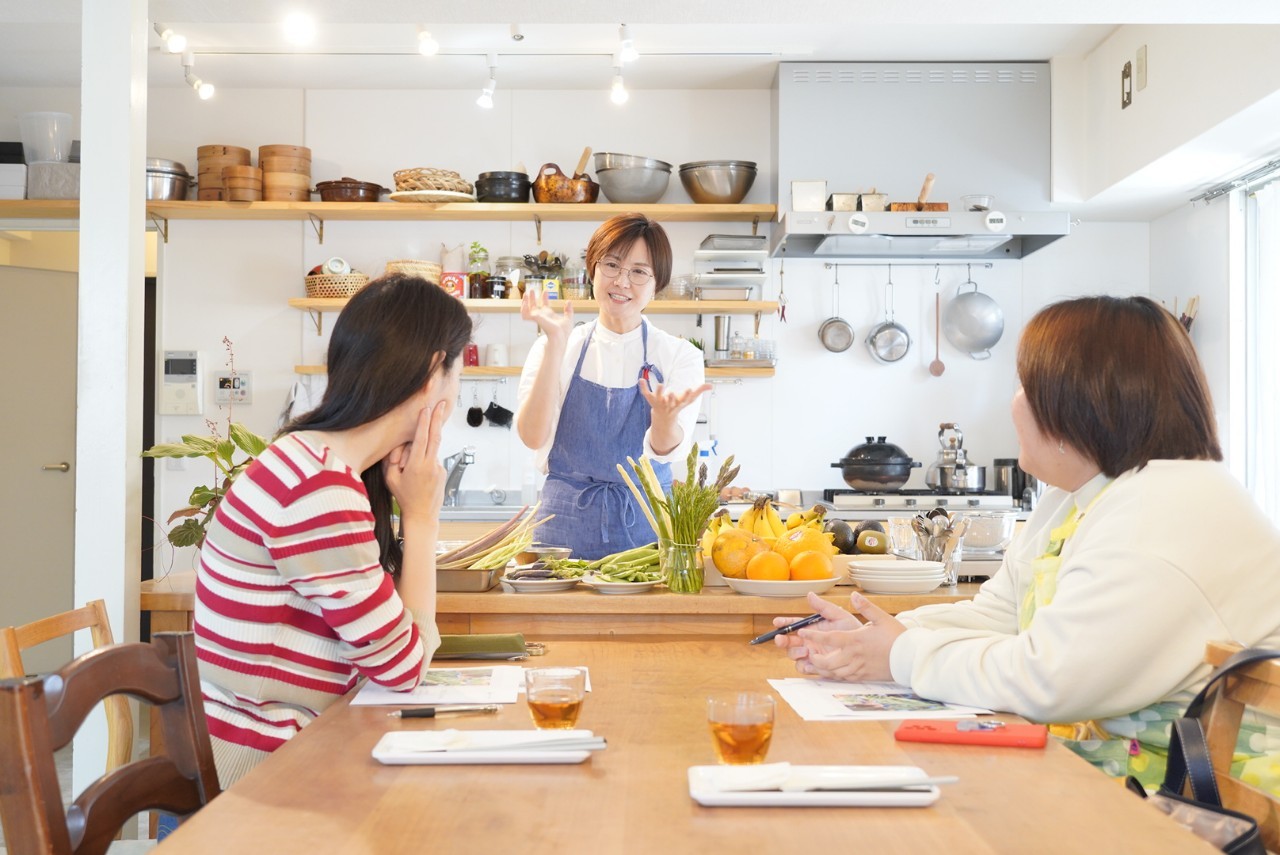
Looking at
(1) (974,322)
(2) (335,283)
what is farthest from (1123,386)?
(2) (335,283)

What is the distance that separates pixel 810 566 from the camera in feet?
8.05

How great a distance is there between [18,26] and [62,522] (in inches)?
89.8

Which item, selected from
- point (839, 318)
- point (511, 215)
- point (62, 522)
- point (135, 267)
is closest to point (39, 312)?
point (62, 522)

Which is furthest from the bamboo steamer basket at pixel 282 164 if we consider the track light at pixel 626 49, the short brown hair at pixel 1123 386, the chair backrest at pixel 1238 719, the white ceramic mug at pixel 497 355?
the chair backrest at pixel 1238 719

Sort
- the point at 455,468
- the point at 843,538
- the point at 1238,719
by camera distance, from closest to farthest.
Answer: the point at 1238,719 → the point at 843,538 → the point at 455,468

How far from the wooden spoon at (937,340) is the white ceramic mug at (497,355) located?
6.75 ft

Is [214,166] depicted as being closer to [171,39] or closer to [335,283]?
[335,283]

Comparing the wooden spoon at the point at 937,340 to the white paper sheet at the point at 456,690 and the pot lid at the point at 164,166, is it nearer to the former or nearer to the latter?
the pot lid at the point at 164,166

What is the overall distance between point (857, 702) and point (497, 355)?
13.4ft

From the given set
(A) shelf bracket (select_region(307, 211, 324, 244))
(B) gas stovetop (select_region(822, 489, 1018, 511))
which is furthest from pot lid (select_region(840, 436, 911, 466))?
(A) shelf bracket (select_region(307, 211, 324, 244))

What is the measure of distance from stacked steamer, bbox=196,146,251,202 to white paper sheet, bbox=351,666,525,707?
4216mm

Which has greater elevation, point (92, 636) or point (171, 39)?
point (171, 39)

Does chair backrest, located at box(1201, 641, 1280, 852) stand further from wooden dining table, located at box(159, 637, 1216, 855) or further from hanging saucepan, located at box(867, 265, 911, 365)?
hanging saucepan, located at box(867, 265, 911, 365)

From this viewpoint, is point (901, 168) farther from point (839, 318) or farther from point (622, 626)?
A: point (622, 626)
